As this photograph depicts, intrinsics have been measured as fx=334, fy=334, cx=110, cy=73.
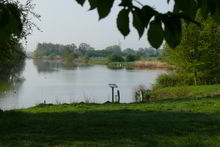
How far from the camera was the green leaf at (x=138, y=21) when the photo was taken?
1206mm

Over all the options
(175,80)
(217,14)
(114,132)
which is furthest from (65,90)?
(217,14)

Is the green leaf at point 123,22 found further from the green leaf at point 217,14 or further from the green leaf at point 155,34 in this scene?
the green leaf at point 217,14

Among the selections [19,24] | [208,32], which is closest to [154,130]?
[19,24]

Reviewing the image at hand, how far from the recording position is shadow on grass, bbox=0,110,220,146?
5.84 m

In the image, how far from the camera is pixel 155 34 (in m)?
1.22

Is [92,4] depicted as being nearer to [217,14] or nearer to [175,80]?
[217,14]

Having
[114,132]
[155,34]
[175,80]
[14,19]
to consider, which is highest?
[175,80]

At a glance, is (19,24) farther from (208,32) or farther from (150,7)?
(208,32)

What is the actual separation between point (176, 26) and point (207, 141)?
5.03 m

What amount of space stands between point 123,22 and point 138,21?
59 millimetres

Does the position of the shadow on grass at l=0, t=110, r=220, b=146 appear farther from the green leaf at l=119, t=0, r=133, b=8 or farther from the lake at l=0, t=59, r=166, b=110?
the lake at l=0, t=59, r=166, b=110

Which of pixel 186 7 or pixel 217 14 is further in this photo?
pixel 217 14

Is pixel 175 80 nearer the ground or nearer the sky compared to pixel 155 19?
nearer the sky

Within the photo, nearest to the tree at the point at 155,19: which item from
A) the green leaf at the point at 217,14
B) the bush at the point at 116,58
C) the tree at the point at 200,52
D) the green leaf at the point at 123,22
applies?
the green leaf at the point at 123,22
